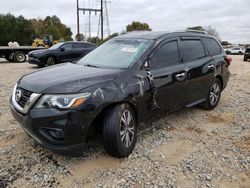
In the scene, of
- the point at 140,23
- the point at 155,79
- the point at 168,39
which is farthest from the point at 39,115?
the point at 140,23

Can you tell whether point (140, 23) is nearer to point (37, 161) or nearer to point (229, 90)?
point (229, 90)

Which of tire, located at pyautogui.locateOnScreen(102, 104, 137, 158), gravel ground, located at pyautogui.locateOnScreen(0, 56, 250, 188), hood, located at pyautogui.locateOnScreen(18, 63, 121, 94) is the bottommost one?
gravel ground, located at pyautogui.locateOnScreen(0, 56, 250, 188)

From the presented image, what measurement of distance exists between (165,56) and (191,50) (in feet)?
2.96

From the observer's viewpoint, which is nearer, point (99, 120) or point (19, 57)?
point (99, 120)

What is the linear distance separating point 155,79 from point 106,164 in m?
1.32

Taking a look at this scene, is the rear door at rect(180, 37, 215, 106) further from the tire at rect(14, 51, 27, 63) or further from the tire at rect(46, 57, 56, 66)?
the tire at rect(14, 51, 27, 63)

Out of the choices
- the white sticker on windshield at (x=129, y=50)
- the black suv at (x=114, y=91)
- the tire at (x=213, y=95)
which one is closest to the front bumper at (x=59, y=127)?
the black suv at (x=114, y=91)

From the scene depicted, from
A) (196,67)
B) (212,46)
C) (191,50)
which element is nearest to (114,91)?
(196,67)

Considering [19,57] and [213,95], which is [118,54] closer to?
[213,95]

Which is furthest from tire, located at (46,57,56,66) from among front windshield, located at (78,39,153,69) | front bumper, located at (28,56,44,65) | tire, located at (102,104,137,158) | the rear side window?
tire, located at (102,104,137,158)

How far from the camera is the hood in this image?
2938mm

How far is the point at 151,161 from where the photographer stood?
3.35 meters

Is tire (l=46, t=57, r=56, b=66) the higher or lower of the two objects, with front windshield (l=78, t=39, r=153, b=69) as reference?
lower

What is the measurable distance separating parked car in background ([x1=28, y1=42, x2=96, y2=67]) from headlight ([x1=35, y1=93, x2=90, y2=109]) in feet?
32.3
